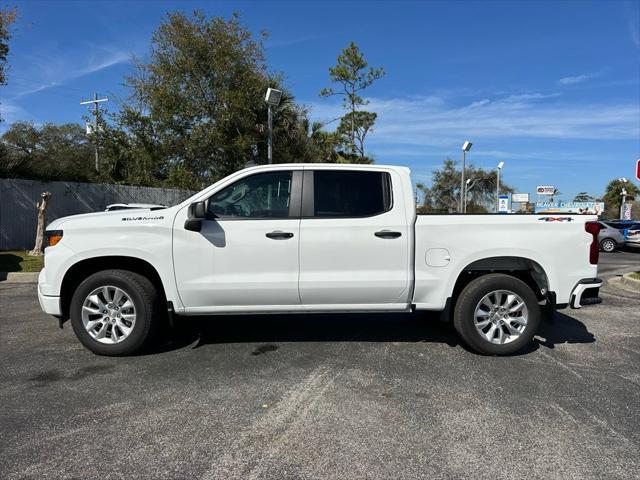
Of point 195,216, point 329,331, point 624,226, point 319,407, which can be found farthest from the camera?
point 624,226

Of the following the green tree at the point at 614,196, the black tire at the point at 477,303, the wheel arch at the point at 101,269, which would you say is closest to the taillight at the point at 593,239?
the black tire at the point at 477,303

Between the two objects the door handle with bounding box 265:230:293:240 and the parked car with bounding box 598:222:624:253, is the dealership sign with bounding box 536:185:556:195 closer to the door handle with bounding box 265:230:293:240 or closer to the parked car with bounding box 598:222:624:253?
the parked car with bounding box 598:222:624:253

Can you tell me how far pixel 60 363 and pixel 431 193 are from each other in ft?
174

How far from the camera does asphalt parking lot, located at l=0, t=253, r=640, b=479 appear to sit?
311cm

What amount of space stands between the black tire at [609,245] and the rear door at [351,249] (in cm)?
1910

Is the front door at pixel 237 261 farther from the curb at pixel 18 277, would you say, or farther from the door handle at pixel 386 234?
the curb at pixel 18 277

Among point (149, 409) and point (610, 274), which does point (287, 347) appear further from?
point (610, 274)

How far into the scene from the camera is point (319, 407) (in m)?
3.92

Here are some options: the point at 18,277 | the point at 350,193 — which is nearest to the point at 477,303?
the point at 350,193

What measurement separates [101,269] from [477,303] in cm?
399

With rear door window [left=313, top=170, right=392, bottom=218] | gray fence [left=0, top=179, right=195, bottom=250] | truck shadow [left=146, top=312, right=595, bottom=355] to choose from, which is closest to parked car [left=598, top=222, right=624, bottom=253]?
truck shadow [left=146, top=312, right=595, bottom=355]

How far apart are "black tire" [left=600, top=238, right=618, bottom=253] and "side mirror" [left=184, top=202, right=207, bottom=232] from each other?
67.1ft

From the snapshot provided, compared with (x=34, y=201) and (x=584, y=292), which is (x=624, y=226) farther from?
(x=34, y=201)

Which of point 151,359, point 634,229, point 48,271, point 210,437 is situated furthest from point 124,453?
point 634,229
